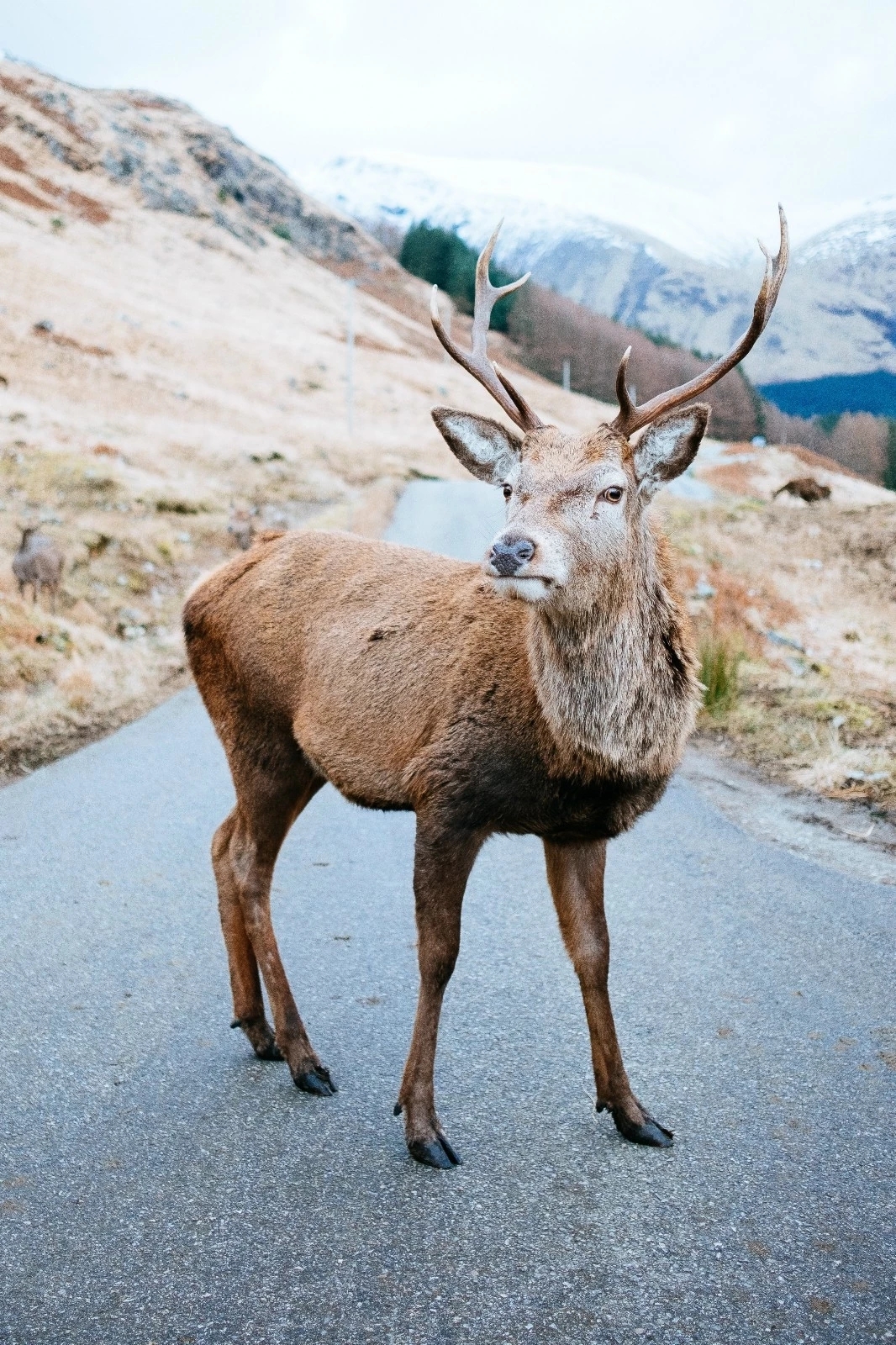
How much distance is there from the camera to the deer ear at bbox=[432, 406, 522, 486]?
11.7 feet

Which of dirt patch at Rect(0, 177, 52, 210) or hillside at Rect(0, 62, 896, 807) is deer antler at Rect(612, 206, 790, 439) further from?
dirt patch at Rect(0, 177, 52, 210)

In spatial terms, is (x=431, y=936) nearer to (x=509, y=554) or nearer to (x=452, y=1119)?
(x=452, y=1119)

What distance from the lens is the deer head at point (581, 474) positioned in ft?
10.3

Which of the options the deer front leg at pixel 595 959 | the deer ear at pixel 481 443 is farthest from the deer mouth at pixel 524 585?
the deer front leg at pixel 595 959

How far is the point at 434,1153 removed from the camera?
10.7 feet

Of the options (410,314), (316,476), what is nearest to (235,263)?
(410,314)

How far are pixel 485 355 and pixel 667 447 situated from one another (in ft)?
2.91

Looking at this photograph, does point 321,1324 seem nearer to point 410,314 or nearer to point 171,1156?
point 171,1156

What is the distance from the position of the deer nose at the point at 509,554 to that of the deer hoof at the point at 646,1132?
1.77 meters

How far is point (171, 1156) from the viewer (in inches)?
127

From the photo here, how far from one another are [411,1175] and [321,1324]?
689 mm

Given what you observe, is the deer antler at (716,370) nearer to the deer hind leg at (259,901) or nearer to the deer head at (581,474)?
the deer head at (581,474)

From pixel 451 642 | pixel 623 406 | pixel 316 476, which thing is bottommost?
pixel 316 476

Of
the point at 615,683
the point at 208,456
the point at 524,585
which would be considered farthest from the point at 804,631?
the point at 208,456
